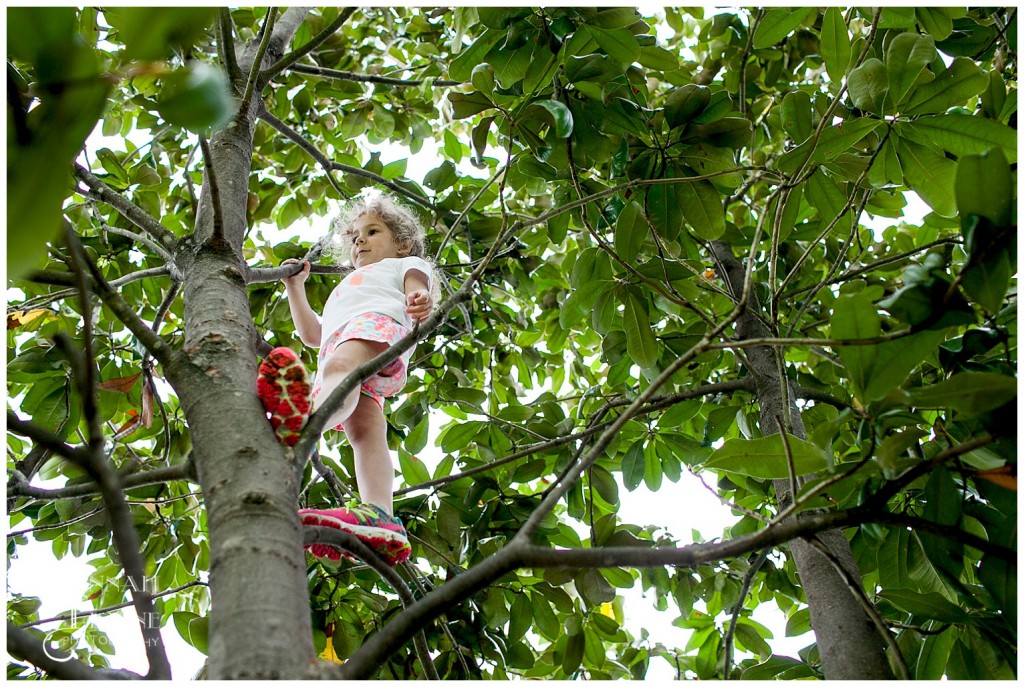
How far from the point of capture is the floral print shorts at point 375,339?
6.40 feet

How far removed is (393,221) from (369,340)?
0.80 m

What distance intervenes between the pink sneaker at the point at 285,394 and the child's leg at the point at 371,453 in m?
0.69

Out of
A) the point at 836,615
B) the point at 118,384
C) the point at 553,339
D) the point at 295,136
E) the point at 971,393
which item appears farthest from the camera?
the point at 553,339

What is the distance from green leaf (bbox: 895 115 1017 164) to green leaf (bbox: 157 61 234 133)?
155 centimetres

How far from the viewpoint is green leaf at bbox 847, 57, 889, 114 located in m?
1.71

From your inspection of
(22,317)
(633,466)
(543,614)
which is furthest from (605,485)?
(22,317)

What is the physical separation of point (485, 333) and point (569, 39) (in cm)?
132

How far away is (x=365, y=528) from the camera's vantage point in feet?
4.91

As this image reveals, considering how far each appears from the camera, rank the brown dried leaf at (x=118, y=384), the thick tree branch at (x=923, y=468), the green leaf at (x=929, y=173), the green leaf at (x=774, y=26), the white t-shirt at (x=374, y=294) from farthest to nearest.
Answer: the green leaf at (x=774, y=26) < the white t-shirt at (x=374, y=294) < the green leaf at (x=929, y=173) < the brown dried leaf at (x=118, y=384) < the thick tree branch at (x=923, y=468)

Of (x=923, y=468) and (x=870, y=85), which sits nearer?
(x=923, y=468)

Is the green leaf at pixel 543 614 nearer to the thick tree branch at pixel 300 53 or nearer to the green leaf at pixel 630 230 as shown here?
the green leaf at pixel 630 230

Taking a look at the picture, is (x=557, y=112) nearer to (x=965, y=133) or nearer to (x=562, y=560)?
(x=965, y=133)

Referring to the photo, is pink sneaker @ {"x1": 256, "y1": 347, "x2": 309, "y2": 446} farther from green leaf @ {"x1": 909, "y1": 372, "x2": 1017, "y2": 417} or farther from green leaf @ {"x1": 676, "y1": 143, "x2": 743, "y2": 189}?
green leaf @ {"x1": 676, "y1": 143, "x2": 743, "y2": 189}

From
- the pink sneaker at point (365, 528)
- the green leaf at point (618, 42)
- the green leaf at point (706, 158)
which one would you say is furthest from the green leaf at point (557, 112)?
the pink sneaker at point (365, 528)
